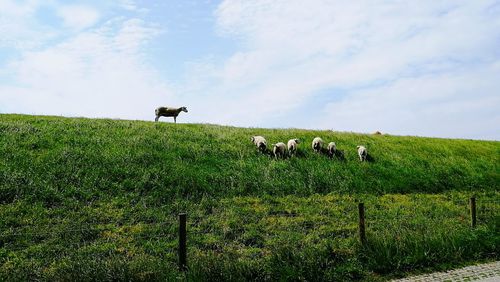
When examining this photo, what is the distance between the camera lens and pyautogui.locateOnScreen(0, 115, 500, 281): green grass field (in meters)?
12.3

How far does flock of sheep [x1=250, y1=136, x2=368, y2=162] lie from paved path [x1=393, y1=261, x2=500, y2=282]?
1704cm

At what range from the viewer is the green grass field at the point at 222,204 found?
12.3m

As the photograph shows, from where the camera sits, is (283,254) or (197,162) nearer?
(283,254)

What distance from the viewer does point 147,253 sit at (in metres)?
14.7

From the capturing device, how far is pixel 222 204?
67.9 ft

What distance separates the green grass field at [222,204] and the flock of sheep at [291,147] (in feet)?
1.91

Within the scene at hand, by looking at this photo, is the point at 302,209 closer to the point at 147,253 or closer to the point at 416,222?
the point at 416,222

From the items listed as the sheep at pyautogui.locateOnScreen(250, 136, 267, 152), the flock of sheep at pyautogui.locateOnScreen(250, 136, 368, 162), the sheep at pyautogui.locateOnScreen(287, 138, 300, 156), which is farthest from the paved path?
the sheep at pyautogui.locateOnScreen(250, 136, 267, 152)

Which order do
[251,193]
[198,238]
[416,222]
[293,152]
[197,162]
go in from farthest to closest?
[293,152] → [197,162] → [251,193] → [416,222] → [198,238]

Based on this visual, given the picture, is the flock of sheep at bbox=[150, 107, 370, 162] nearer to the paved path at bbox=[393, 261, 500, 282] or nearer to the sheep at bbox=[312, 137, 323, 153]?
the sheep at bbox=[312, 137, 323, 153]

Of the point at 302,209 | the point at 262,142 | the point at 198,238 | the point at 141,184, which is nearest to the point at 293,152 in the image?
the point at 262,142

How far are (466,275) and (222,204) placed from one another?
11590 millimetres

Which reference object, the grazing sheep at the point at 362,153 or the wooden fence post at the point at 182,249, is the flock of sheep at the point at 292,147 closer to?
the grazing sheep at the point at 362,153

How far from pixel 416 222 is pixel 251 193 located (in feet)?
28.2
